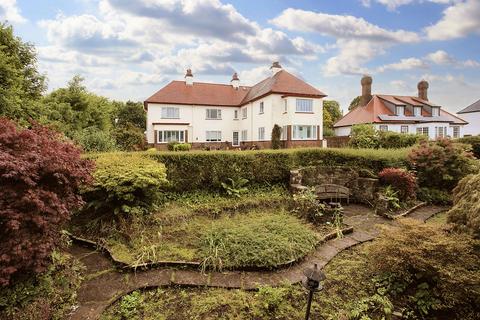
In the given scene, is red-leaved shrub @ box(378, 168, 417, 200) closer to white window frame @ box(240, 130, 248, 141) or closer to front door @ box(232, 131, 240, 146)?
white window frame @ box(240, 130, 248, 141)

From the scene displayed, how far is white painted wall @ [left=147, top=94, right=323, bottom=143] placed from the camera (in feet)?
84.1

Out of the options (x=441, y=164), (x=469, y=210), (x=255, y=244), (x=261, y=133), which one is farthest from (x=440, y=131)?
(x=255, y=244)

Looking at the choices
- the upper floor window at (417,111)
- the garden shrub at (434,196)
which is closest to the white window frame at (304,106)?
the upper floor window at (417,111)

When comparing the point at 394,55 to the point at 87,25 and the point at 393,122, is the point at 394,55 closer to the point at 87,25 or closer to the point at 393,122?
the point at 87,25

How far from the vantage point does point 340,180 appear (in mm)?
10578

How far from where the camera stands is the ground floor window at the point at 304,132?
25741mm

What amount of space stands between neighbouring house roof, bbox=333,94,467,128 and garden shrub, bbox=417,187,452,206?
71.1 ft

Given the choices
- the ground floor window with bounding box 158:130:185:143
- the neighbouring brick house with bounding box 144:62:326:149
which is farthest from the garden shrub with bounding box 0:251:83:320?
the ground floor window with bounding box 158:130:185:143

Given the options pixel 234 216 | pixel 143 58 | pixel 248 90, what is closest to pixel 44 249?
pixel 234 216

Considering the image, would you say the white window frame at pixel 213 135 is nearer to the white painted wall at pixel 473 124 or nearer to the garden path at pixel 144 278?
the garden path at pixel 144 278

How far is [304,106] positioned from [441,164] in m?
17.0

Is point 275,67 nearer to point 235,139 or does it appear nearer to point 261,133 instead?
point 261,133

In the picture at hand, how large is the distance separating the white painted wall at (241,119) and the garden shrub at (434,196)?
15988 millimetres

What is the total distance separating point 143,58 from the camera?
16203mm
